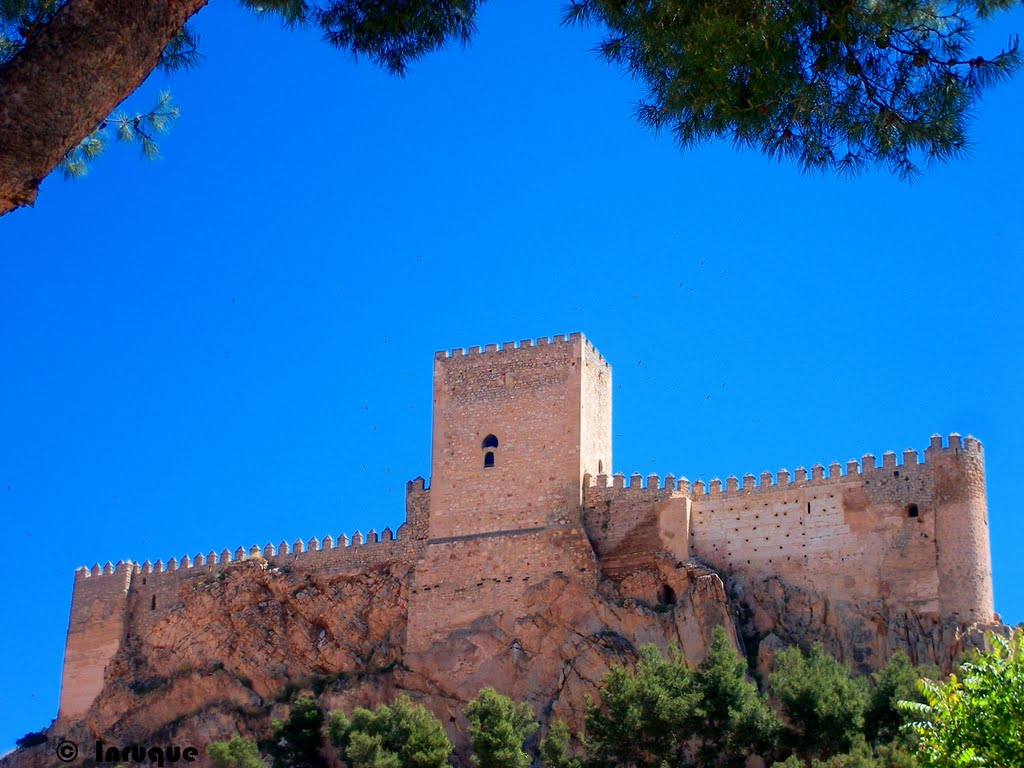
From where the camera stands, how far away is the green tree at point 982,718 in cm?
1590

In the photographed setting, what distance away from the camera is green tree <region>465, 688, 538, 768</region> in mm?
30719

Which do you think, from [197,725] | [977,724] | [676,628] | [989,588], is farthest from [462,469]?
[977,724]

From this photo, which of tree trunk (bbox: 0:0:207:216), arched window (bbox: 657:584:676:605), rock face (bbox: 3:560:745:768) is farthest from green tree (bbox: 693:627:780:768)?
tree trunk (bbox: 0:0:207:216)

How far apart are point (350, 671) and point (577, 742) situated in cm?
690

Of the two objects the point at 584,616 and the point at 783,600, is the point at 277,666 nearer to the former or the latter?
the point at 584,616

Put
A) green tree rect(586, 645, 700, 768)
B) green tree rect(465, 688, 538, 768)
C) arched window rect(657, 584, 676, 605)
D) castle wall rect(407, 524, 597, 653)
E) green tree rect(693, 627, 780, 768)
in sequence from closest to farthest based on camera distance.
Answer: green tree rect(693, 627, 780, 768), green tree rect(586, 645, 700, 768), green tree rect(465, 688, 538, 768), arched window rect(657, 584, 676, 605), castle wall rect(407, 524, 597, 653)

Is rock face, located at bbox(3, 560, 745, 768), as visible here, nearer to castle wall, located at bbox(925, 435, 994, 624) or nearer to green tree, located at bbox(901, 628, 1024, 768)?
castle wall, located at bbox(925, 435, 994, 624)

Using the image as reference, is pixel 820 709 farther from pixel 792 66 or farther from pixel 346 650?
pixel 792 66

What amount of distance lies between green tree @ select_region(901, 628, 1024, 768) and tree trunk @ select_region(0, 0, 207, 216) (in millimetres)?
10961

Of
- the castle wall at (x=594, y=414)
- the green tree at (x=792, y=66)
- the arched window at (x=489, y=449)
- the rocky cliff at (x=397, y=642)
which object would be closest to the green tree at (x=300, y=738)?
the rocky cliff at (x=397, y=642)

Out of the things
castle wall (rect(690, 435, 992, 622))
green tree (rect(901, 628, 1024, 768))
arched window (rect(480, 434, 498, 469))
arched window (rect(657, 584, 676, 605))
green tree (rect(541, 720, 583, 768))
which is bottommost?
green tree (rect(901, 628, 1024, 768))

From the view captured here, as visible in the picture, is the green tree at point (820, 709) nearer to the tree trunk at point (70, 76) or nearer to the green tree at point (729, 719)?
the green tree at point (729, 719)

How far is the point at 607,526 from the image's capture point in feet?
118

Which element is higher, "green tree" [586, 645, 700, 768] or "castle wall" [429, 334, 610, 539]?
"castle wall" [429, 334, 610, 539]
